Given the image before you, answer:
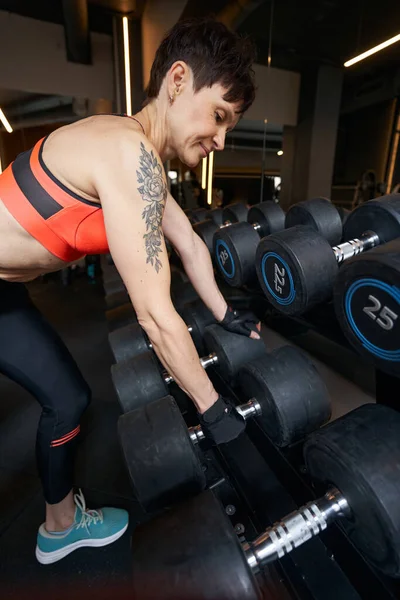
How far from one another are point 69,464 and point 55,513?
Result: 157 mm

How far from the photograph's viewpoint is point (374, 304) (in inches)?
22.4

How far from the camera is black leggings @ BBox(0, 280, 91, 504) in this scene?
85 cm

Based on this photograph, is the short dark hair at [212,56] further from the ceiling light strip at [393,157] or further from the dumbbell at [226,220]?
the ceiling light strip at [393,157]

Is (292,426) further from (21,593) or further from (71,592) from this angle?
(21,593)

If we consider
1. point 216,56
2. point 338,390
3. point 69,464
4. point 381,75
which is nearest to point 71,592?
point 69,464

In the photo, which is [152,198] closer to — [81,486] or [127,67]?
→ [81,486]

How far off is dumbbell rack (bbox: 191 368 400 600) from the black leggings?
0.50 meters

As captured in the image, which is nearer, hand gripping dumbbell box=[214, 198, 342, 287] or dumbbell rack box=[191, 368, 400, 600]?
dumbbell rack box=[191, 368, 400, 600]

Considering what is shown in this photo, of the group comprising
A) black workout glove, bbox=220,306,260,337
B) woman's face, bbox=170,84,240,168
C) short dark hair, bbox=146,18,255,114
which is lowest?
black workout glove, bbox=220,306,260,337

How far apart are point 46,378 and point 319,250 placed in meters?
0.81

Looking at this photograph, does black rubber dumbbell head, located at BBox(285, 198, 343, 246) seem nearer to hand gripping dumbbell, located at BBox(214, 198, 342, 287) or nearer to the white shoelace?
hand gripping dumbbell, located at BBox(214, 198, 342, 287)

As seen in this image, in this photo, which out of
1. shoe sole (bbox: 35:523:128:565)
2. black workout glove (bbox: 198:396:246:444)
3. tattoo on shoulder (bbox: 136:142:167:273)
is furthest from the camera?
shoe sole (bbox: 35:523:128:565)

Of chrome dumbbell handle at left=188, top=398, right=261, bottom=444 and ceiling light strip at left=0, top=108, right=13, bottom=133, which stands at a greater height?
ceiling light strip at left=0, top=108, right=13, bottom=133

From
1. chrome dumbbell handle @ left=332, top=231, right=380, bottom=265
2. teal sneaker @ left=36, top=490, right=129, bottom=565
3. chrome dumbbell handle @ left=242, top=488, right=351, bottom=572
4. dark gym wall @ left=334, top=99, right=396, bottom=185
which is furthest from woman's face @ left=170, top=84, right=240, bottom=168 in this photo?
dark gym wall @ left=334, top=99, right=396, bottom=185
